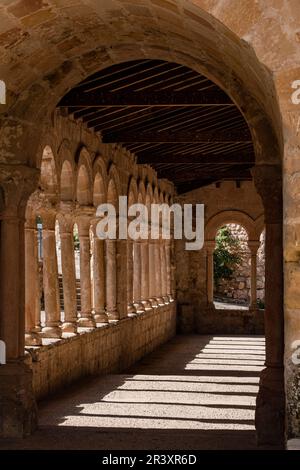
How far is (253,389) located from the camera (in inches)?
377

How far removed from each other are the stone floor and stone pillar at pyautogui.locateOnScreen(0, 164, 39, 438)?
1.10 feet

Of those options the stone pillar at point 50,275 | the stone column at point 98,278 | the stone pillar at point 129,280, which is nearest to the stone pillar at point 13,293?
the stone pillar at point 50,275

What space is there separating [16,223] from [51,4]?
5.92 feet

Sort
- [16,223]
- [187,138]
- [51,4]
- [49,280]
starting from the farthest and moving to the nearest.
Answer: [187,138], [49,280], [16,223], [51,4]

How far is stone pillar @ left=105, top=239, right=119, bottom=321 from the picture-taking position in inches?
476

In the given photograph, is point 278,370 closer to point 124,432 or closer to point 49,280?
point 124,432

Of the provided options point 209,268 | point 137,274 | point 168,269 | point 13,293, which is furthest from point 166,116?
point 209,268

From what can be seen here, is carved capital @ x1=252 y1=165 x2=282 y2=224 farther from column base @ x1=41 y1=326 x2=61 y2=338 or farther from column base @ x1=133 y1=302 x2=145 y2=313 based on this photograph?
column base @ x1=133 y1=302 x2=145 y2=313

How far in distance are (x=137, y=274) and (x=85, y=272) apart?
4193 mm

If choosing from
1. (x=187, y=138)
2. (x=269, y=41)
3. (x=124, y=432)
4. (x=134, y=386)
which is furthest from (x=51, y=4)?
(x=187, y=138)

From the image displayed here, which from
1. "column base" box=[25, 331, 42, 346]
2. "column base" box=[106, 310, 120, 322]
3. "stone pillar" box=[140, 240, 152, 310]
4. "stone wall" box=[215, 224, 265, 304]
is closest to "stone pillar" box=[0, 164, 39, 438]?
"column base" box=[25, 331, 42, 346]

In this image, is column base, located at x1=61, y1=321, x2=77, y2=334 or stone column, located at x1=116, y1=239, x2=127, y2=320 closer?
column base, located at x1=61, y1=321, x2=77, y2=334

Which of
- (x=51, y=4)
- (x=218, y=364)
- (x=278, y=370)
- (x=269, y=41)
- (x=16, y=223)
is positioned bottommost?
(x=218, y=364)
